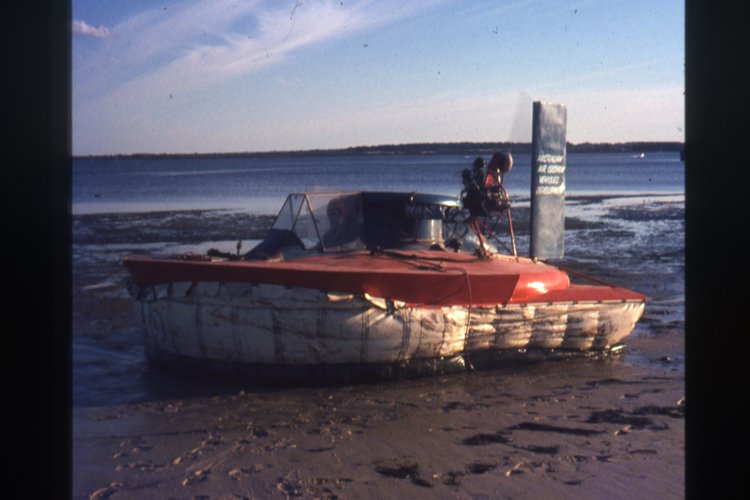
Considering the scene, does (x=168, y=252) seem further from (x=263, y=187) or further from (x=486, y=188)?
(x=263, y=187)

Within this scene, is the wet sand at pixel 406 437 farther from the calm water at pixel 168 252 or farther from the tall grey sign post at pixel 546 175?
the tall grey sign post at pixel 546 175

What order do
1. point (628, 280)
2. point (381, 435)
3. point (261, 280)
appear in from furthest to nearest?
1. point (628, 280)
2. point (261, 280)
3. point (381, 435)

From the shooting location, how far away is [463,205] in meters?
8.36

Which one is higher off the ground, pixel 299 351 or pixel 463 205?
pixel 463 205

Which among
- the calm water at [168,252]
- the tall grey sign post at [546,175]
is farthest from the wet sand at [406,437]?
the tall grey sign post at [546,175]

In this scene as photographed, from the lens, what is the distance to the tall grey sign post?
10.3 meters

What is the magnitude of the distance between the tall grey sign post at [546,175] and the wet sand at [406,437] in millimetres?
3029

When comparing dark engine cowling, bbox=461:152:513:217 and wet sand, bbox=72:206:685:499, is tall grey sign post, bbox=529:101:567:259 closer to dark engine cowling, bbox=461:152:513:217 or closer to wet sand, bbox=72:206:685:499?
dark engine cowling, bbox=461:152:513:217

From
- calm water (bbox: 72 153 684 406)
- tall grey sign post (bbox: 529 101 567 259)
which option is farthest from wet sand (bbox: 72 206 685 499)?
tall grey sign post (bbox: 529 101 567 259)

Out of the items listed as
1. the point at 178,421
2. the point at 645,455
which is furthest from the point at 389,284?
the point at 645,455

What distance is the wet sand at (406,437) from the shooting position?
468 cm
